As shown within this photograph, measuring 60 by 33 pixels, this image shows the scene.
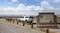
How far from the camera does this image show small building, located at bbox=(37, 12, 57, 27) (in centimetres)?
3828

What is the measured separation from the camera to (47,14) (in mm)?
38531

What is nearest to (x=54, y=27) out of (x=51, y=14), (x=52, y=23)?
(x=52, y=23)

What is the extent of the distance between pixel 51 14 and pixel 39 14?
10.3 ft

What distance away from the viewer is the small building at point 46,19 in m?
38.3

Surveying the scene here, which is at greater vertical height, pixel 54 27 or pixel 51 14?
pixel 51 14

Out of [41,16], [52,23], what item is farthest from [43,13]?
[52,23]

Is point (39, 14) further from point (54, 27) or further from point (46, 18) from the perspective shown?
point (54, 27)

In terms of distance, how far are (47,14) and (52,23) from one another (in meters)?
2.73

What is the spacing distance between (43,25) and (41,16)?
2.43 meters

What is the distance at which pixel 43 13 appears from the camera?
1522 inches

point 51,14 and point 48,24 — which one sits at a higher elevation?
point 51,14

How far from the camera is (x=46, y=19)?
38406mm

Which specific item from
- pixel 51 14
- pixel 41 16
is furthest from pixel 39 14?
pixel 51 14

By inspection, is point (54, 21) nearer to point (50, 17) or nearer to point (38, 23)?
point (50, 17)
